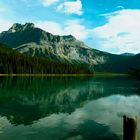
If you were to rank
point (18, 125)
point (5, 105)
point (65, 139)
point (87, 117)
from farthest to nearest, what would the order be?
point (5, 105) → point (87, 117) → point (18, 125) → point (65, 139)

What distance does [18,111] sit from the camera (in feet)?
153

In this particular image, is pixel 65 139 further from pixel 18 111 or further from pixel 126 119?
pixel 18 111

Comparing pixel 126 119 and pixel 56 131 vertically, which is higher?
pixel 126 119

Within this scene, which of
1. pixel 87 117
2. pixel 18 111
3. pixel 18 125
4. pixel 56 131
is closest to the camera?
pixel 56 131

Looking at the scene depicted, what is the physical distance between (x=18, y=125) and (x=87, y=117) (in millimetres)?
12527

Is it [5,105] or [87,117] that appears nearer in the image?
[87,117]

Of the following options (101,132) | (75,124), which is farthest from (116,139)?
(75,124)

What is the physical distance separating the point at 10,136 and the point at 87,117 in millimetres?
17126

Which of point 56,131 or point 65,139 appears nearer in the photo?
point 65,139

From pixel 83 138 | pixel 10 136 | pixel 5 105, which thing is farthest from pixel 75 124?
pixel 5 105

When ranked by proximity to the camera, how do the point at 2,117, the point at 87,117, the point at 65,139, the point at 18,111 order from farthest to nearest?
the point at 18,111 → the point at 87,117 → the point at 2,117 → the point at 65,139

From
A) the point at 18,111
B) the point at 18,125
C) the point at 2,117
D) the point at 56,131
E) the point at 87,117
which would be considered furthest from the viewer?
the point at 18,111

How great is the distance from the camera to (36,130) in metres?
32.9

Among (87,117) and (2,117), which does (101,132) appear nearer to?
(87,117)
